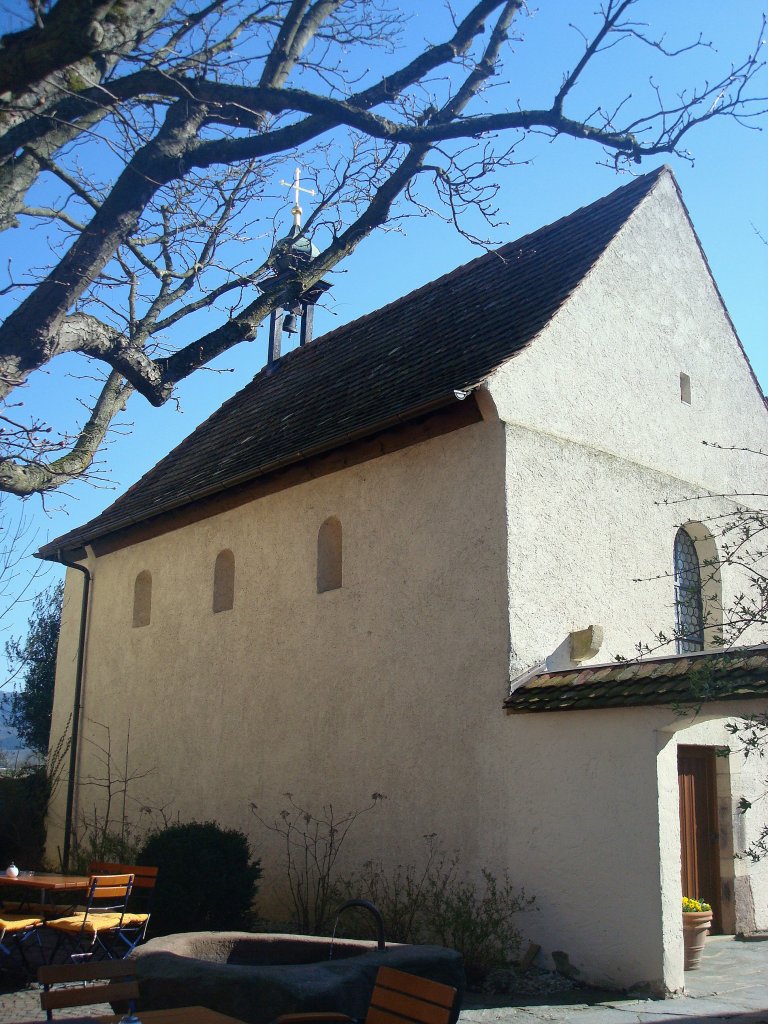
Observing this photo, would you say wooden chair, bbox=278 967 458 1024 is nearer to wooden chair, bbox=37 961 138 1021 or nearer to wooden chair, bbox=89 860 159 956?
wooden chair, bbox=37 961 138 1021

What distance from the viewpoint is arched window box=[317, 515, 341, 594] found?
43.6 feet

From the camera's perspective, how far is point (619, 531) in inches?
478

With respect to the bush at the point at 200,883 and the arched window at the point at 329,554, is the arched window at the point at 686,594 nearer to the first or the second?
the arched window at the point at 329,554

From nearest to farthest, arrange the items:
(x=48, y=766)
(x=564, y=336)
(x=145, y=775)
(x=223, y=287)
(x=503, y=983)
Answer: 1. (x=223, y=287)
2. (x=503, y=983)
3. (x=564, y=336)
4. (x=145, y=775)
5. (x=48, y=766)

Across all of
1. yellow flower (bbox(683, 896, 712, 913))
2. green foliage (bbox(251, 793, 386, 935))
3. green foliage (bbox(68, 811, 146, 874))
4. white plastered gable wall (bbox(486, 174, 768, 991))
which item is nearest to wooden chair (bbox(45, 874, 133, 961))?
green foliage (bbox(251, 793, 386, 935))

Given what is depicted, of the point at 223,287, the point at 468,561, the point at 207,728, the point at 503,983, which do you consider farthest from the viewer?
the point at 207,728

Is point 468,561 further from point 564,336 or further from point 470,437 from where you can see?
point 564,336

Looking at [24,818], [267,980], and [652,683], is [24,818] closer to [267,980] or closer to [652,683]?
[652,683]

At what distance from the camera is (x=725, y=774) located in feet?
40.4

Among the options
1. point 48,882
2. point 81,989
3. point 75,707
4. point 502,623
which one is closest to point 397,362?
point 502,623

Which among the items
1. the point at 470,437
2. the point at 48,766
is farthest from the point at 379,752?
the point at 48,766

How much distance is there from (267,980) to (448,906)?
4.24 m

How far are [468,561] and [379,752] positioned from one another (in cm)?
248

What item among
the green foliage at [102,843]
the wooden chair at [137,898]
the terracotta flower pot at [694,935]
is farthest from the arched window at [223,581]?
the terracotta flower pot at [694,935]
